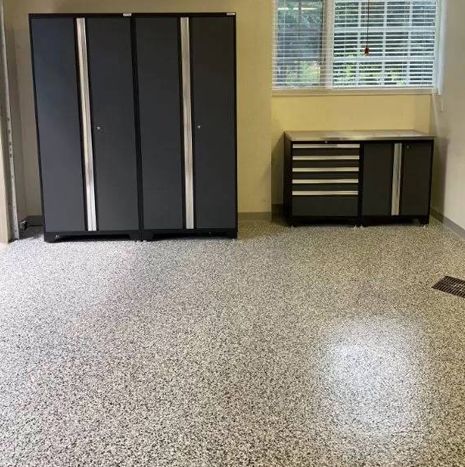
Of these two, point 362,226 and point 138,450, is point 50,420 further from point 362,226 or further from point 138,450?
point 362,226

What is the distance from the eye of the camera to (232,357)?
3279 millimetres

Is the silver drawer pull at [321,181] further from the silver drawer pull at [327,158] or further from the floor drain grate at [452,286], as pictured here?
the floor drain grate at [452,286]

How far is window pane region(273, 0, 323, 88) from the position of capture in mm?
6227

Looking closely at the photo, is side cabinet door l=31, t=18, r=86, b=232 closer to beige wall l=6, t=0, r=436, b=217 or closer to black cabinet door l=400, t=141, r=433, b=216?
beige wall l=6, t=0, r=436, b=217

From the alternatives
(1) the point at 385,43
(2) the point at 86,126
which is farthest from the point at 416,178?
(2) the point at 86,126

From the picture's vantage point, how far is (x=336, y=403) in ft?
9.25

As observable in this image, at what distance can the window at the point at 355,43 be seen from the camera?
6258 mm

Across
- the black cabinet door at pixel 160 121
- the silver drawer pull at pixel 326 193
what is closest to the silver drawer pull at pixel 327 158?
the silver drawer pull at pixel 326 193

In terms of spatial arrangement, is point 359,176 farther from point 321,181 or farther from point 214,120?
point 214,120

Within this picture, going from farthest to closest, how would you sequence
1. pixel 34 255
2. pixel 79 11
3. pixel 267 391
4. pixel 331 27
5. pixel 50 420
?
1. pixel 331 27
2. pixel 79 11
3. pixel 34 255
4. pixel 267 391
5. pixel 50 420

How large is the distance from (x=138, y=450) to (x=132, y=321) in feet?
4.45

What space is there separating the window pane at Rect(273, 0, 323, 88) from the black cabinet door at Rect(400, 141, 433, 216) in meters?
1.20

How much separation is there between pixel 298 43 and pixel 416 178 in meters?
1.74

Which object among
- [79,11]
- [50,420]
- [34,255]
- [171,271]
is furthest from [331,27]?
[50,420]
